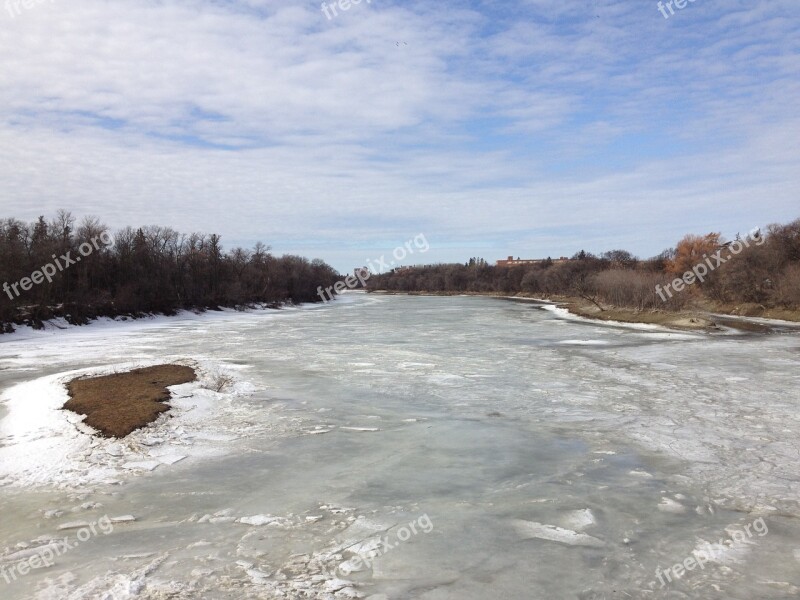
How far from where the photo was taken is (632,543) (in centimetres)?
551

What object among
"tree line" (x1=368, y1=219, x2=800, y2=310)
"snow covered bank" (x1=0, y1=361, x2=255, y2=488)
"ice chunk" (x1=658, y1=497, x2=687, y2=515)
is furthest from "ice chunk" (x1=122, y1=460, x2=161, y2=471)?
"tree line" (x1=368, y1=219, x2=800, y2=310)

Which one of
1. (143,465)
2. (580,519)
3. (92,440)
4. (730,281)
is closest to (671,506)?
(580,519)

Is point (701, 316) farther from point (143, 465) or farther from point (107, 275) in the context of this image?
point (107, 275)

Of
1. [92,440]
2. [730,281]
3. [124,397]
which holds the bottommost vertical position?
[92,440]

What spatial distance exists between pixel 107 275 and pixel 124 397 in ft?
129

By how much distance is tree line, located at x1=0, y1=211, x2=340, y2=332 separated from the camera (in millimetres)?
34531

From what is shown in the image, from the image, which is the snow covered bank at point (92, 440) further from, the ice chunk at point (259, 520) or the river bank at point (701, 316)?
the river bank at point (701, 316)

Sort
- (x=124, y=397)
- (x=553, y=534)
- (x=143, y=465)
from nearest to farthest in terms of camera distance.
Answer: (x=553, y=534) → (x=143, y=465) → (x=124, y=397)

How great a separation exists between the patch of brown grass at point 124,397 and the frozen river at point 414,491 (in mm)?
404

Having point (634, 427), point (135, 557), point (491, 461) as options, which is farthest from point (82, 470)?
point (634, 427)

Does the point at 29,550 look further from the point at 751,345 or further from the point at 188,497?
the point at 751,345

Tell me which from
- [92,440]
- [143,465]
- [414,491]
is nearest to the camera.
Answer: [414,491]

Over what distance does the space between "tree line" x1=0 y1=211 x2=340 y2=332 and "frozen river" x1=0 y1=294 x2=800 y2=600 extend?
23295 millimetres

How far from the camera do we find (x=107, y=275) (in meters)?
46.2
